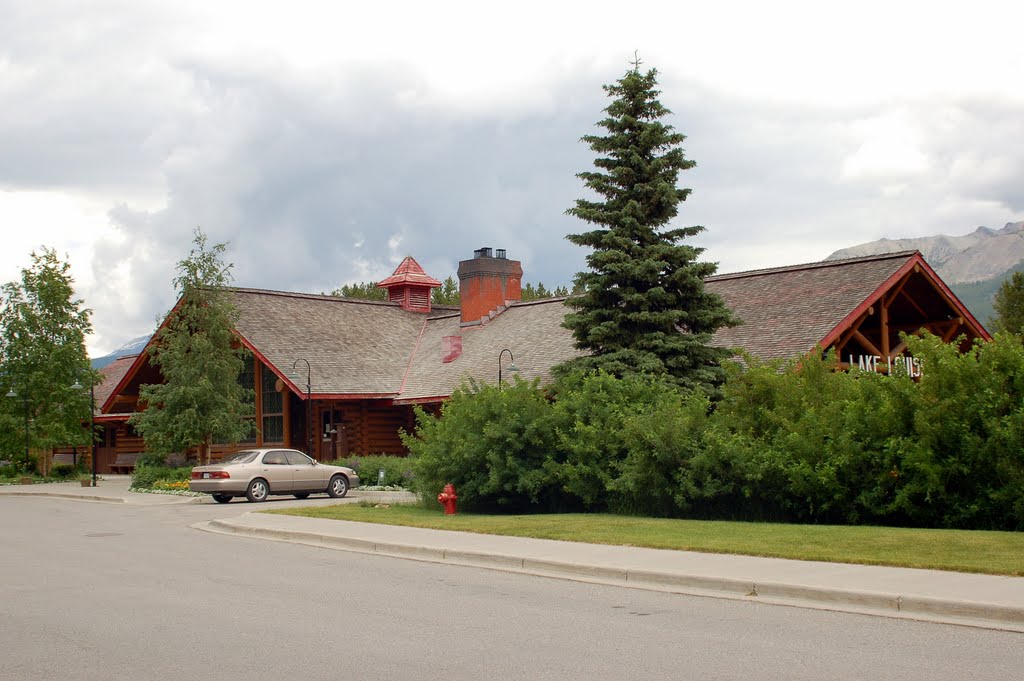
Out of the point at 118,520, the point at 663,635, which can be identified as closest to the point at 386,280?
the point at 118,520

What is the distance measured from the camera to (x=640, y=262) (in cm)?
2739

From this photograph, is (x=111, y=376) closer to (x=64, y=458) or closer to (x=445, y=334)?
(x=64, y=458)

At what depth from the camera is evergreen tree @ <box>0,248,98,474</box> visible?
4606 centimetres

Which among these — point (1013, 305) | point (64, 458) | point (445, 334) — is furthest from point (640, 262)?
point (64, 458)

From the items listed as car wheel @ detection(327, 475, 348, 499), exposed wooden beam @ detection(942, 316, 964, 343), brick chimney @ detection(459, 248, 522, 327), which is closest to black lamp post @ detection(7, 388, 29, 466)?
brick chimney @ detection(459, 248, 522, 327)

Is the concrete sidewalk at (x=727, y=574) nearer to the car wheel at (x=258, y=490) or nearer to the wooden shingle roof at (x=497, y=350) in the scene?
the car wheel at (x=258, y=490)

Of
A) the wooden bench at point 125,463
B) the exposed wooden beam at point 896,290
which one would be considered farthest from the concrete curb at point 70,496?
the exposed wooden beam at point 896,290

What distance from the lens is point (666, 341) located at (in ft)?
89.1

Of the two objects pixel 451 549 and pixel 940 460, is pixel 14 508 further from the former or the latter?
pixel 940 460

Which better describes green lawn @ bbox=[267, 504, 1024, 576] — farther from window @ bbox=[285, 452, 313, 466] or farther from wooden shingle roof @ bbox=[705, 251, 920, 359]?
wooden shingle roof @ bbox=[705, 251, 920, 359]

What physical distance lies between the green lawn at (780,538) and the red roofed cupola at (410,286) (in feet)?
106

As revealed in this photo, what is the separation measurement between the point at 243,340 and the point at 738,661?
3508 centimetres

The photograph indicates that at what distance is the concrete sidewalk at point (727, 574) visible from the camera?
10.0m

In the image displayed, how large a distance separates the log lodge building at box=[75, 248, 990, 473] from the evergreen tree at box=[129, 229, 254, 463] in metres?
2.31
